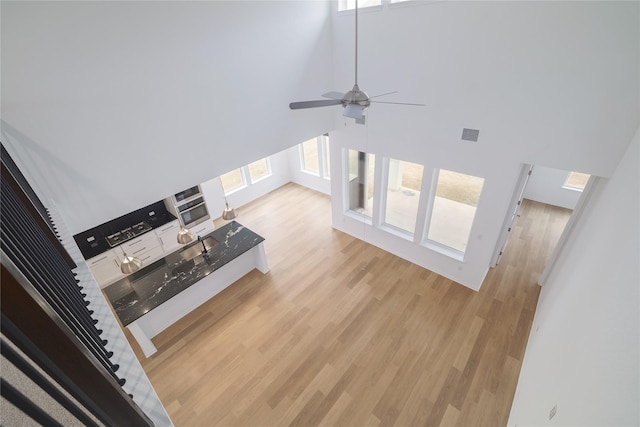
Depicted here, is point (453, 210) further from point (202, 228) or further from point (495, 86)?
point (202, 228)

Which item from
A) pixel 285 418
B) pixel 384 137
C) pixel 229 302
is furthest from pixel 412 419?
pixel 384 137

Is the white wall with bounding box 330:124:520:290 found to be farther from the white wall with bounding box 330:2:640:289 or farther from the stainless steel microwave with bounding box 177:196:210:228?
the stainless steel microwave with bounding box 177:196:210:228

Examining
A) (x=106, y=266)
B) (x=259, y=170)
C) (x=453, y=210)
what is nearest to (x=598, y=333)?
(x=453, y=210)

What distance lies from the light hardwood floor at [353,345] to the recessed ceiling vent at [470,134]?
2.78 meters

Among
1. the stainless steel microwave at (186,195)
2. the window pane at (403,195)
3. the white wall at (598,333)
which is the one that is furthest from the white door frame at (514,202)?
the stainless steel microwave at (186,195)

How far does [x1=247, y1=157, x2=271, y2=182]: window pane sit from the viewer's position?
8.84 metres

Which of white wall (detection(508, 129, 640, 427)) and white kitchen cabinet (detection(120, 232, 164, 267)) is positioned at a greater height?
Answer: white wall (detection(508, 129, 640, 427))

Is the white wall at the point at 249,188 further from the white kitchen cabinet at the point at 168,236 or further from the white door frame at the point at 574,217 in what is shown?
the white door frame at the point at 574,217

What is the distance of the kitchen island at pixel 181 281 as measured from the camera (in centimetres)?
443

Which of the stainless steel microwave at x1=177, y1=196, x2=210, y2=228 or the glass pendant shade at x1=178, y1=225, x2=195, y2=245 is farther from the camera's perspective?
the stainless steel microwave at x1=177, y1=196, x2=210, y2=228

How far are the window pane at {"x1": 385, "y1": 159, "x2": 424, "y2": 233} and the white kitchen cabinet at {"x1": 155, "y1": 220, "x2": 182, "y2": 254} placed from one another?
15.9ft

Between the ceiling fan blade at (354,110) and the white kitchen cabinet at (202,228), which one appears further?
the white kitchen cabinet at (202,228)

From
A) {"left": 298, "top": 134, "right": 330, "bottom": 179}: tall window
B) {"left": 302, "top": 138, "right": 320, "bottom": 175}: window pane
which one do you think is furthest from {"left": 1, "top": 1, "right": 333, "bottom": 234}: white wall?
{"left": 302, "top": 138, "right": 320, "bottom": 175}: window pane

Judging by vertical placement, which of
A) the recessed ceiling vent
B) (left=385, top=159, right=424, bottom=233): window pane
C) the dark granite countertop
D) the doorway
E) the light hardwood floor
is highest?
the recessed ceiling vent
